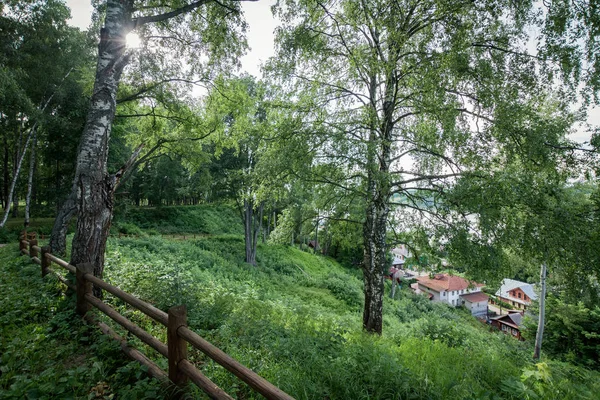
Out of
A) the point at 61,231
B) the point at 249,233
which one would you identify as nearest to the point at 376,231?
the point at 61,231

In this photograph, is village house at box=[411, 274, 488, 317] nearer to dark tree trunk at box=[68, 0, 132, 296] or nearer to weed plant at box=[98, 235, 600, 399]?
weed plant at box=[98, 235, 600, 399]

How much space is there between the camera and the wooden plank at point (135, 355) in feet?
9.90

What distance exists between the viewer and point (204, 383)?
257 cm

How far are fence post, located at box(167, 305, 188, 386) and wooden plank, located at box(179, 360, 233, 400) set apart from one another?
8 centimetres

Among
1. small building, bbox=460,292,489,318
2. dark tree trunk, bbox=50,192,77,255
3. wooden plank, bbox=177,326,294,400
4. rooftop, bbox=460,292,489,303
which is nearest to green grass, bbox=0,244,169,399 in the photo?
wooden plank, bbox=177,326,294,400

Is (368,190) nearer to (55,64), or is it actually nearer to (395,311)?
(395,311)

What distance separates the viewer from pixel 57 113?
58.1ft

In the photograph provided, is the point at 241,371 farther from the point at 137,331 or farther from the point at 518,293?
the point at 518,293

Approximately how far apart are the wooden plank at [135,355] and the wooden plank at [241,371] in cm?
66

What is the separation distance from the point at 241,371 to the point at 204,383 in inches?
25.6

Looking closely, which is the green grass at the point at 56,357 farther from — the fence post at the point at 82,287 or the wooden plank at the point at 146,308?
the wooden plank at the point at 146,308

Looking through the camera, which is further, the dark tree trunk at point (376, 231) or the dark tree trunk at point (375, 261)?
the dark tree trunk at point (375, 261)

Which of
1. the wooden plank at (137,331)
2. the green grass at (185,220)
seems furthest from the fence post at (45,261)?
the green grass at (185,220)

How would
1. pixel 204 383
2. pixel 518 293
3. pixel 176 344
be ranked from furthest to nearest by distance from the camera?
pixel 518 293 → pixel 176 344 → pixel 204 383
